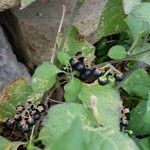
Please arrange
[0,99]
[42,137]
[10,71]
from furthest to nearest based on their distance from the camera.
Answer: [10,71], [0,99], [42,137]

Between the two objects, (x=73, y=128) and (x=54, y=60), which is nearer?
(x=73, y=128)

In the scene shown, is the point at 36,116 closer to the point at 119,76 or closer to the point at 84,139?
the point at 119,76

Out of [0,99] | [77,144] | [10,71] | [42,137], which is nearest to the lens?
[77,144]

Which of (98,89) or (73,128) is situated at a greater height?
(73,128)

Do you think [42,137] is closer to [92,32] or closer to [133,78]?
[133,78]

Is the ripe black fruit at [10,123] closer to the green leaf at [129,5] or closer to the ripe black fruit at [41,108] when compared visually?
the ripe black fruit at [41,108]

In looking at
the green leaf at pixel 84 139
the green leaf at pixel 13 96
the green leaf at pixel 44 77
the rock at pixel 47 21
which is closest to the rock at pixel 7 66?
the rock at pixel 47 21

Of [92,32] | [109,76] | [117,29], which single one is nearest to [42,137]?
[109,76]
